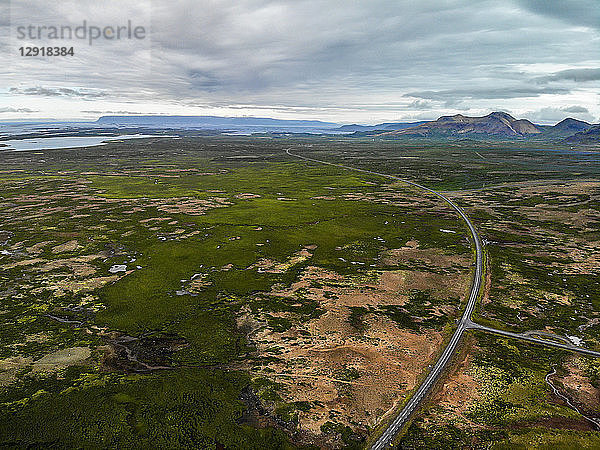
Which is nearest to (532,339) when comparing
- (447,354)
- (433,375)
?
(447,354)

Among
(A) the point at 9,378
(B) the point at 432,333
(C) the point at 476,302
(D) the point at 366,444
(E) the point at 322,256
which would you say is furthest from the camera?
(E) the point at 322,256

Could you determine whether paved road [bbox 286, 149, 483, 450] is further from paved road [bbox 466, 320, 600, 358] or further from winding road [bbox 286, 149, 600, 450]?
paved road [bbox 466, 320, 600, 358]

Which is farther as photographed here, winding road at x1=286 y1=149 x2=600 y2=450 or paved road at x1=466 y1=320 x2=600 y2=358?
A: paved road at x1=466 y1=320 x2=600 y2=358

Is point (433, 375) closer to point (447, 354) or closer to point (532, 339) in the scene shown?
point (447, 354)

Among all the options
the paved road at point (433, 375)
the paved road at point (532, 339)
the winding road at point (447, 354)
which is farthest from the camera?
the paved road at point (532, 339)

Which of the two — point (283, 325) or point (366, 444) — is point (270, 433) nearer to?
point (366, 444)

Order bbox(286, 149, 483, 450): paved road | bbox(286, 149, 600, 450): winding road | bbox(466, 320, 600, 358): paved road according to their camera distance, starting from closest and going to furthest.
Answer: bbox(286, 149, 483, 450): paved road
bbox(286, 149, 600, 450): winding road
bbox(466, 320, 600, 358): paved road

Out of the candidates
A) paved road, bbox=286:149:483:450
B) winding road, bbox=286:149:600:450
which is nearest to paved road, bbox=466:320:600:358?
winding road, bbox=286:149:600:450

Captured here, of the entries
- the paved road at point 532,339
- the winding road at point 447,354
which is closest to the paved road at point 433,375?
the winding road at point 447,354

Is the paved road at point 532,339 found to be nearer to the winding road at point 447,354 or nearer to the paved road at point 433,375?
the winding road at point 447,354

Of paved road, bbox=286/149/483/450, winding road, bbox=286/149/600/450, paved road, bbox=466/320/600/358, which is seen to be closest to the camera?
paved road, bbox=286/149/483/450

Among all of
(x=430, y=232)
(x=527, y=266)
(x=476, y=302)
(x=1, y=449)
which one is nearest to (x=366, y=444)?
A: (x=1, y=449)
